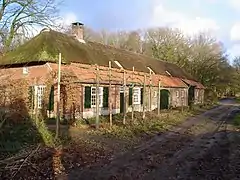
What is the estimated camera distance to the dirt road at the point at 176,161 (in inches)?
338

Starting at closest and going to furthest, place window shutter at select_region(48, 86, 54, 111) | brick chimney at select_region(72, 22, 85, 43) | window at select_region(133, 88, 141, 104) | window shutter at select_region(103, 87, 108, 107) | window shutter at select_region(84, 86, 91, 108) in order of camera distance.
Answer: window shutter at select_region(48, 86, 54, 111), window shutter at select_region(84, 86, 91, 108), window shutter at select_region(103, 87, 108, 107), brick chimney at select_region(72, 22, 85, 43), window at select_region(133, 88, 141, 104)

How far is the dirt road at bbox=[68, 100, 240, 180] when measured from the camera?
859 centimetres

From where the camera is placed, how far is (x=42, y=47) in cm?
2336

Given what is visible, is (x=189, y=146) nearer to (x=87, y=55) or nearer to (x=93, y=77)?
(x=93, y=77)

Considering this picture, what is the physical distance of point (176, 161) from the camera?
34.1 ft

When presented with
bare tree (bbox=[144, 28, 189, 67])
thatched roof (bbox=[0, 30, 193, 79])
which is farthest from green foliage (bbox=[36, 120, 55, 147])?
bare tree (bbox=[144, 28, 189, 67])

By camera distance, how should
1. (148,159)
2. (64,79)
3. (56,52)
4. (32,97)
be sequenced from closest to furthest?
(148,159), (32,97), (64,79), (56,52)

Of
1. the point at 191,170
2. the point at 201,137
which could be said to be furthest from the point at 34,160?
the point at 201,137

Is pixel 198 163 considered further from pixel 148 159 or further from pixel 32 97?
pixel 32 97

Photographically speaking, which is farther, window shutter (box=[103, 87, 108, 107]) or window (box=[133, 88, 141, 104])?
window (box=[133, 88, 141, 104])

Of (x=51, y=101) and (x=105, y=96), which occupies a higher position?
(x=105, y=96)

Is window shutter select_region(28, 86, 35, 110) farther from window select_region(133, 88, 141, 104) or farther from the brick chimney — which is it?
window select_region(133, 88, 141, 104)

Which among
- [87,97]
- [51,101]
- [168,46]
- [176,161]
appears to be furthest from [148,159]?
[168,46]

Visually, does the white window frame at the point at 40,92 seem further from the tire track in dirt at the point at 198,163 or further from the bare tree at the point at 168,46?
the bare tree at the point at 168,46
